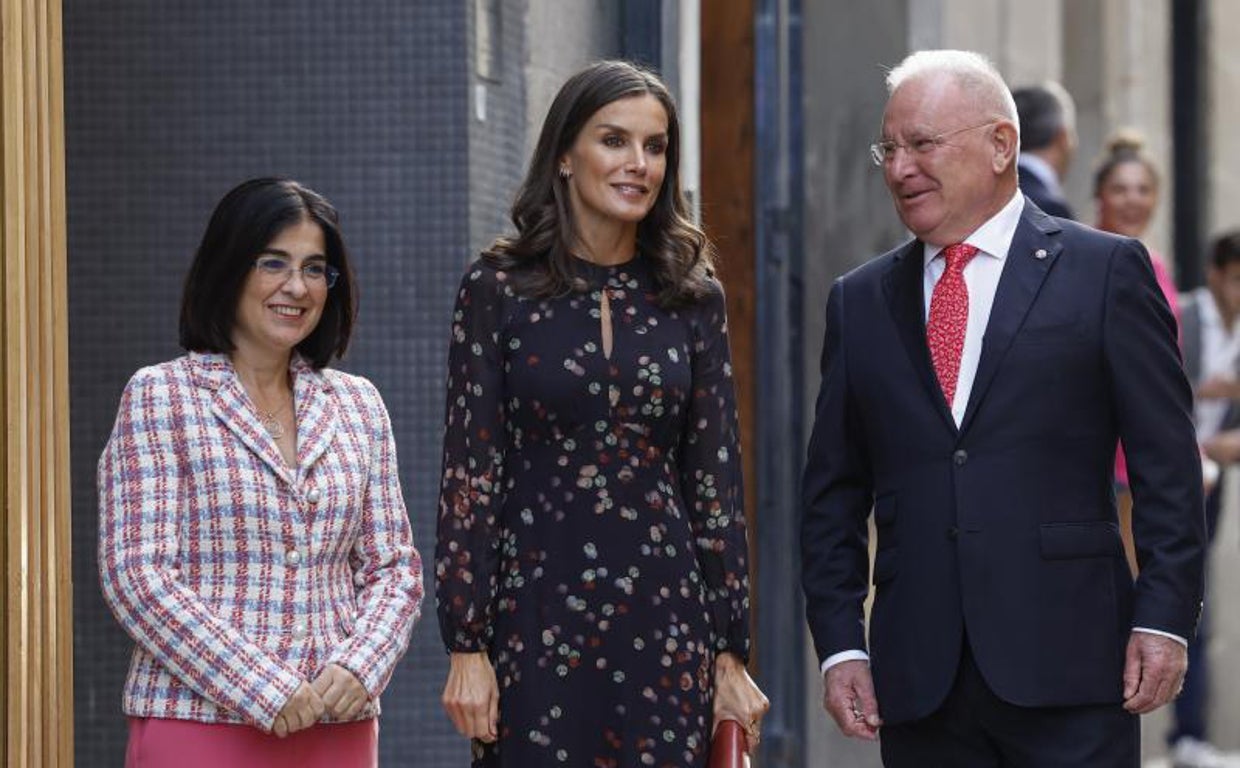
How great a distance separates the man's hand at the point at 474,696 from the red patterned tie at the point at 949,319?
106cm

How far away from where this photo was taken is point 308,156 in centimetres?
803

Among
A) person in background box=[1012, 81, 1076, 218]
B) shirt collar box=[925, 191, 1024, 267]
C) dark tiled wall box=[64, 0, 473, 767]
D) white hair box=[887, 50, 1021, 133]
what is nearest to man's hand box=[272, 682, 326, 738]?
shirt collar box=[925, 191, 1024, 267]

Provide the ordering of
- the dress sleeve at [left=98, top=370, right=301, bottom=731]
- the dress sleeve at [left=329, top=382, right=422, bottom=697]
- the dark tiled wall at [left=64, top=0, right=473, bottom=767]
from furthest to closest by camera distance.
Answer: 1. the dark tiled wall at [left=64, top=0, right=473, bottom=767]
2. the dress sleeve at [left=329, top=382, right=422, bottom=697]
3. the dress sleeve at [left=98, top=370, right=301, bottom=731]

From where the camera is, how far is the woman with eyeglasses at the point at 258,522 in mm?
5652

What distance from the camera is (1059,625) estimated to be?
19.0 ft

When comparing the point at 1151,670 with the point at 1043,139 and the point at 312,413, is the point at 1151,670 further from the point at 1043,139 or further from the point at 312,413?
the point at 1043,139

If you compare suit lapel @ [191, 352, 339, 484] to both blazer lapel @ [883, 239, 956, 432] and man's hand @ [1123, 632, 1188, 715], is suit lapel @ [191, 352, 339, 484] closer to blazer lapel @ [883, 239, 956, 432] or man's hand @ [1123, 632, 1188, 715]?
blazer lapel @ [883, 239, 956, 432]

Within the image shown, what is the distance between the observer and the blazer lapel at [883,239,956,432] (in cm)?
589

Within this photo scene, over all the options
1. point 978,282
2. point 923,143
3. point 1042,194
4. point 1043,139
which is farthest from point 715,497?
point 1043,139

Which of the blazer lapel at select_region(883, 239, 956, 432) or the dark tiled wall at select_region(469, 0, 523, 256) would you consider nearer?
the blazer lapel at select_region(883, 239, 956, 432)

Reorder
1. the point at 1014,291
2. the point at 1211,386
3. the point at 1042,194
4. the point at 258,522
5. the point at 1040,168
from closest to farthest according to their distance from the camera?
1. the point at 258,522
2. the point at 1014,291
3. the point at 1042,194
4. the point at 1040,168
5. the point at 1211,386

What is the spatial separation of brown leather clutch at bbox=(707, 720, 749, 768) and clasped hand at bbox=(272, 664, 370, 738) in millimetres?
698

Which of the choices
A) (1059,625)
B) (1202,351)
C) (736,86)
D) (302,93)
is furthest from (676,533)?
(1202,351)

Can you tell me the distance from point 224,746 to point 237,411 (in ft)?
2.14
